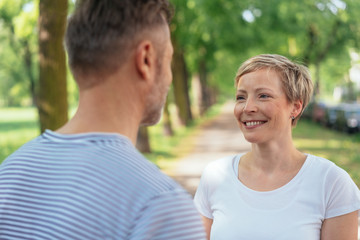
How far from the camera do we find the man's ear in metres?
1.25

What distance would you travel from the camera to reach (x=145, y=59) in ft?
4.16

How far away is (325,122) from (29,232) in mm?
27957

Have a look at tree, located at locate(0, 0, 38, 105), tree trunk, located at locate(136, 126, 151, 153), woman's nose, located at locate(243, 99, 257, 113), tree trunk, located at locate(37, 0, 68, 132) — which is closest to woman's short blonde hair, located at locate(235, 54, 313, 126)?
woman's nose, located at locate(243, 99, 257, 113)

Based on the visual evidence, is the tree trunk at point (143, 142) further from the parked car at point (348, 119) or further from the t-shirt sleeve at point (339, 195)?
the t-shirt sleeve at point (339, 195)

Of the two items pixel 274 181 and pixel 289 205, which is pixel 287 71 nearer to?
pixel 274 181

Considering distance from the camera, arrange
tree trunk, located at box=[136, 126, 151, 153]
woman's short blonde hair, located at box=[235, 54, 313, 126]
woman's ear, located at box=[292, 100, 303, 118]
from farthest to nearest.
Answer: tree trunk, located at box=[136, 126, 151, 153], woman's ear, located at box=[292, 100, 303, 118], woman's short blonde hair, located at box=[235, 54, 313, 126]

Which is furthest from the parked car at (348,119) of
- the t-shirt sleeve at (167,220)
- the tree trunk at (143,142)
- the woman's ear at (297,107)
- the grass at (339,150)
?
the t-shirt sleeve at (167,220)

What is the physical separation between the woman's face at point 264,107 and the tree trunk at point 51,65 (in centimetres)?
600

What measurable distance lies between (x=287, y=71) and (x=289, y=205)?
689mm

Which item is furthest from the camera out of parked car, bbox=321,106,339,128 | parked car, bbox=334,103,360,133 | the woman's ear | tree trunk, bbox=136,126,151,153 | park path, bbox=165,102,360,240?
parked car, bbox=321,106,339,128

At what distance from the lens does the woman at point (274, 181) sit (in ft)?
7.71

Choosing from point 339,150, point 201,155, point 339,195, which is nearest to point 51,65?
point 339,195

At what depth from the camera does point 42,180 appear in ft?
3.93

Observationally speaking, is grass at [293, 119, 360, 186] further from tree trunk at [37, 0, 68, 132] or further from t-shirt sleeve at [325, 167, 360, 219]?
t-shirt sleeve at [325, 167, 360, 219]
